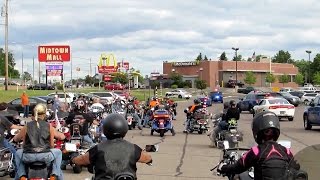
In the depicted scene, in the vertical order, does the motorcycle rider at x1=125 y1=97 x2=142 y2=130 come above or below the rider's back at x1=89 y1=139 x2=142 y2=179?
below

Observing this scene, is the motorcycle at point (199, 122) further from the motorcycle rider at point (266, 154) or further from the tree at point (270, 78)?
the tree at point (270, 78)

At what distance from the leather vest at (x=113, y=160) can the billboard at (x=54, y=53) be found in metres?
21.3

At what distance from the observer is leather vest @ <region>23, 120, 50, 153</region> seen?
9.06 meters

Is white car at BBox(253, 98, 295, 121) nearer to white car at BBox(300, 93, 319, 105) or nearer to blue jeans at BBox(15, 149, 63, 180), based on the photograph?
white car at BBox(300, 93, 319, 105)

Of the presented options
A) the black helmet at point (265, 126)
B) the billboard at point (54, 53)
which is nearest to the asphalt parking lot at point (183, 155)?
the black helmet at point (265, 126)

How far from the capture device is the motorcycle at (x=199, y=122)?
24562mm

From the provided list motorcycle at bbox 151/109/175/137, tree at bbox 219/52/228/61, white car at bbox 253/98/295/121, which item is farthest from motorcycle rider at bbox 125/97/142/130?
tree at bbox 219/52/228/61

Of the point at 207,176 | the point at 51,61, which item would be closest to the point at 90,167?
the point at 207,176

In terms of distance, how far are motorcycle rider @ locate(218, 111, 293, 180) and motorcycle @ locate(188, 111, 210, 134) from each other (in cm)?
1884

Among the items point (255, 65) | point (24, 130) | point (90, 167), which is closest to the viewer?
point (90, 167)

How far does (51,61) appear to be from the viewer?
26781 millimetres

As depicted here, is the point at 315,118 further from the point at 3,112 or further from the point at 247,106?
the point at 247,106

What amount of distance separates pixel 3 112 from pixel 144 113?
17.6 metres

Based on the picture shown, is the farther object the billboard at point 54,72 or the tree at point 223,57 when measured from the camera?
the tree at point 223,57
